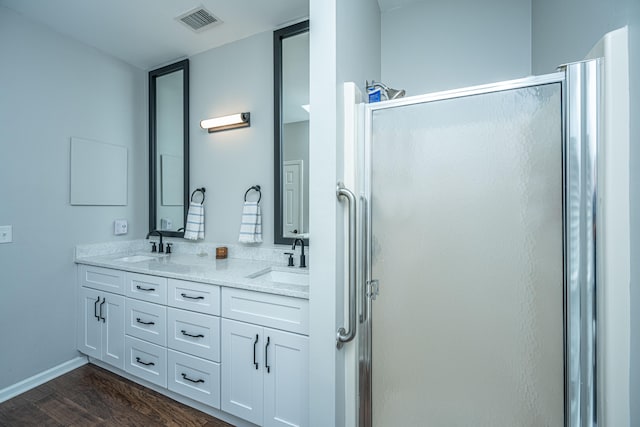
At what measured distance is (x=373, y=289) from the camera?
130 cm

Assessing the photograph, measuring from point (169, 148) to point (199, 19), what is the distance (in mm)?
1202

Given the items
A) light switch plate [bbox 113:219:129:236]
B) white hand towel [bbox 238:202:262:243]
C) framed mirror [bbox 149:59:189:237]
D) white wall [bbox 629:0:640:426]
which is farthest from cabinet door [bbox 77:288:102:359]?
white wall [bbox 629:0:640:426]

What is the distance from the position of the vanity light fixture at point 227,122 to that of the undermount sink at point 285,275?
122 centimetres

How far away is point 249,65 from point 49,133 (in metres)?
1.61

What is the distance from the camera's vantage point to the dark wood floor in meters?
1.66

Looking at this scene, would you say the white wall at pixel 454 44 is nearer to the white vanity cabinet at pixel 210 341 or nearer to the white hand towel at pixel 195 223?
the white vanity cabinet at pixel 210 341

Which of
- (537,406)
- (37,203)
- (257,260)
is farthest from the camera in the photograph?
(257,260)

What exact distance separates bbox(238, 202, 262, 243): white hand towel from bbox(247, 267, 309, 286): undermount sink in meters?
0.35

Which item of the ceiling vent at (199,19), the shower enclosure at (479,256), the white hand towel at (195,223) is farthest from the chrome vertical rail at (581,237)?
the white hand towel at (195,223)

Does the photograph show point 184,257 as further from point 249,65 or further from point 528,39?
point 528,39

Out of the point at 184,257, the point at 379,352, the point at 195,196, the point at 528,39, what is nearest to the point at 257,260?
the point at 184,257

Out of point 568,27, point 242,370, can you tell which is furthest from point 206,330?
point 568,27

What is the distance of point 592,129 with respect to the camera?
942mm

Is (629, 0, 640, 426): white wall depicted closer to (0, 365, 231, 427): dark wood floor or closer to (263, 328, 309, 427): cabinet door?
(263, 328, 309, 427): cabinet door
